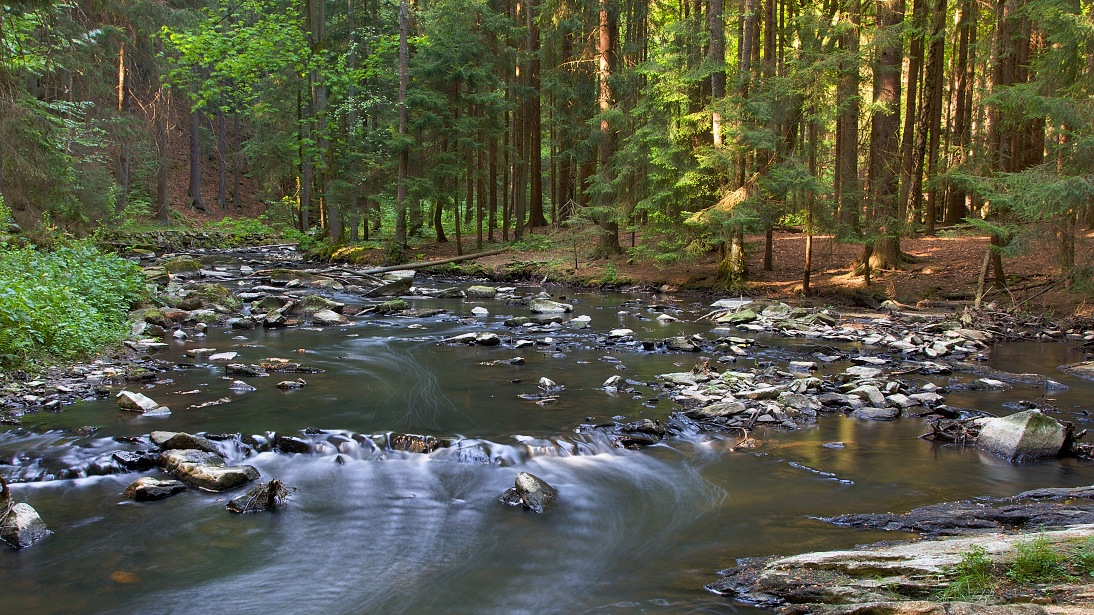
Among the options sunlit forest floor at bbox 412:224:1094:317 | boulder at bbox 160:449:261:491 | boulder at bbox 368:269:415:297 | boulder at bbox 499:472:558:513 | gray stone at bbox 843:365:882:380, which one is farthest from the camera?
boulder at bbox 368:269:415:297

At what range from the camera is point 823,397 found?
917 cm

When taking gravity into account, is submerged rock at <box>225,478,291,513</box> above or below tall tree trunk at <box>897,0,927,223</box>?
below

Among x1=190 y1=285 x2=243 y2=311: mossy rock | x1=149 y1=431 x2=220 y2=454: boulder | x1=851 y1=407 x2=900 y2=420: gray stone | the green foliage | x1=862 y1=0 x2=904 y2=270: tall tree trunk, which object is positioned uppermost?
x1=862 y1=0 x2=904 y2=270: tall tree trunk

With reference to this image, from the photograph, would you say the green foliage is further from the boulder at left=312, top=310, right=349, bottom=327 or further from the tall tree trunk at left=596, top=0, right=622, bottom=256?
the boulder at left=312, top=310, right=349, bottom=327

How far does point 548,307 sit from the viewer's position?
55.8ft

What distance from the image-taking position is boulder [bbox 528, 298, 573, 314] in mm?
16797

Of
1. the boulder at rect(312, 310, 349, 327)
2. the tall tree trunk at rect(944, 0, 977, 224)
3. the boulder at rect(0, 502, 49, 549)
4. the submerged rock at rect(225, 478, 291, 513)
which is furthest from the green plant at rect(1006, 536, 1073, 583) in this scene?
the tall tree trunk at rect(944, 0, 977, 224)

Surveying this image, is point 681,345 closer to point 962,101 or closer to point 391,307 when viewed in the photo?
point 391,307

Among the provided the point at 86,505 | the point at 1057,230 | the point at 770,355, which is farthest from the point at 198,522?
the point at 1057,230

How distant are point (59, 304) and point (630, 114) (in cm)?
1738

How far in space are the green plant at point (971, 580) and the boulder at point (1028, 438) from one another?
412 cm

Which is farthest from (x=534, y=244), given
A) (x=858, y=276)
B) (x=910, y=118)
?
(x=910, y=118)

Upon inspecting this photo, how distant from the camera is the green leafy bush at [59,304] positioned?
9141 mm

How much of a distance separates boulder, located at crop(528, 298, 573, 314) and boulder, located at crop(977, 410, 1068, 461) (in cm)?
1053
